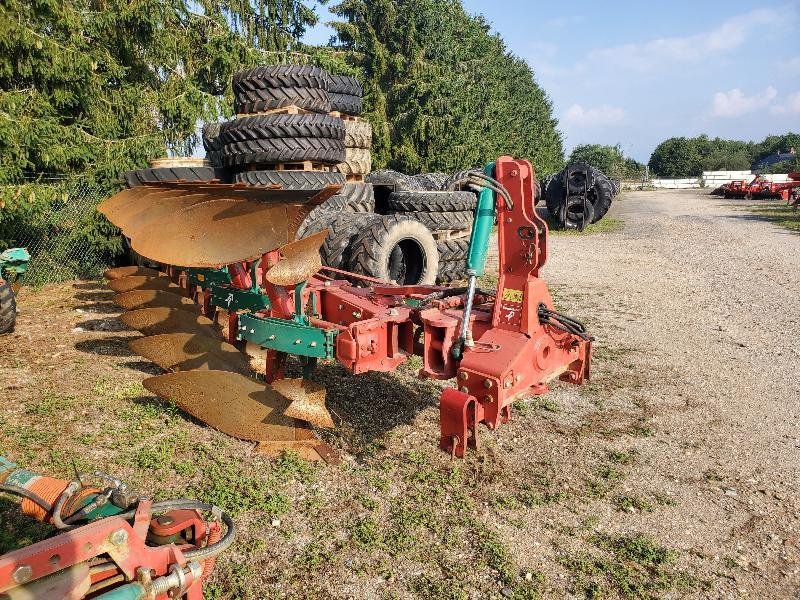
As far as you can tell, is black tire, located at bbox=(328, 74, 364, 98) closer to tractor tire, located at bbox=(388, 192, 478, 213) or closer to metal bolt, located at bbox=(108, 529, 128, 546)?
tractor tire, located at bbox=(388, 192, 478, 213)

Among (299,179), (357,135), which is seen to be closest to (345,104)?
(357,135)

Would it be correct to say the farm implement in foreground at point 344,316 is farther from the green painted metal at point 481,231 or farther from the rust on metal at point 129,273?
the rust on metal at point 129,273

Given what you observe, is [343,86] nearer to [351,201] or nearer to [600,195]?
[351,201]

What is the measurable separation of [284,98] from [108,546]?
20.4 feet

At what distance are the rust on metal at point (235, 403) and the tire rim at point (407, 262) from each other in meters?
3.18

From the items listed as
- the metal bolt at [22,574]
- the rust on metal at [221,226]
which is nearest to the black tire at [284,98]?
the rust on metal at [221,226]

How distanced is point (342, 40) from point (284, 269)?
86.3 ft

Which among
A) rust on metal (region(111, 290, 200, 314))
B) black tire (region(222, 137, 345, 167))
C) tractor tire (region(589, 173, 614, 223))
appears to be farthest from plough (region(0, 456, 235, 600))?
tractor tire (region(589, 173, 614, 223))

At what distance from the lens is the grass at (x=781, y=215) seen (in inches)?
677

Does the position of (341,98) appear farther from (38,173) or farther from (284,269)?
(284,269)

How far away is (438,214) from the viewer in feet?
25.4

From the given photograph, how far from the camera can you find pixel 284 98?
690 cm

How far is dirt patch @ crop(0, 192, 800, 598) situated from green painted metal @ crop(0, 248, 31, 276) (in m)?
0.99

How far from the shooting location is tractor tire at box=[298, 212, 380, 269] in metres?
6.16
